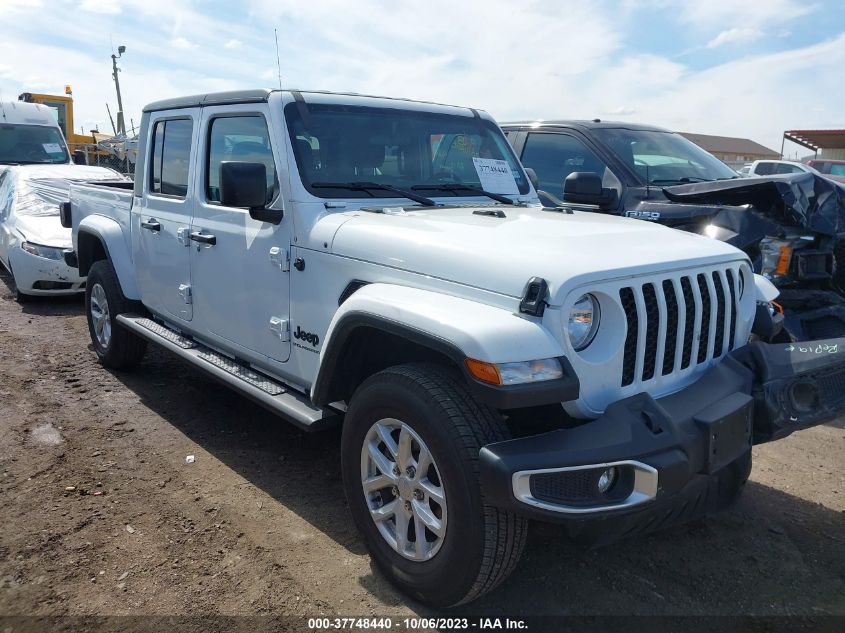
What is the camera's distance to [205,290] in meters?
4.17

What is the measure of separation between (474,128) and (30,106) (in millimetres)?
11403

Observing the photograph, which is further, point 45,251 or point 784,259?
point 45,251

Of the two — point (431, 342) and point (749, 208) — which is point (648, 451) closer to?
point (431, 342)

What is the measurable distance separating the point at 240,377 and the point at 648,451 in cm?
235

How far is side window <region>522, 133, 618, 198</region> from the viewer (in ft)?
20.4

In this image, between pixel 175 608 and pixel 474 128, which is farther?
pixel 474 128

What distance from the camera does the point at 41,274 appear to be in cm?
792

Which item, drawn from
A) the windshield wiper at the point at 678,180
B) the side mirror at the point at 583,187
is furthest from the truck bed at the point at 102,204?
the windshield wiper at the point at 678,180

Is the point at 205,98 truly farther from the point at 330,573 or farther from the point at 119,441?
the point at 330,573

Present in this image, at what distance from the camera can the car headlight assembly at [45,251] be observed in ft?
26.0

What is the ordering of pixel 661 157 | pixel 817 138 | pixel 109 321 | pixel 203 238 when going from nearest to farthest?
pixel 203 238 < pixel 109 321 < pixel 661 157 < pixel 817 138

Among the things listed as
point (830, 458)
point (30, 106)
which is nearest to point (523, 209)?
point (830, 458)

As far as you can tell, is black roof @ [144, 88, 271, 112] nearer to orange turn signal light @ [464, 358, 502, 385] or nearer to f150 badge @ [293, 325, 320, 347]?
f150 badge @ [293, 325, 320, 347]

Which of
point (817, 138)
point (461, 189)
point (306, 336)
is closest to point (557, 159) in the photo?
point (461, 189)
